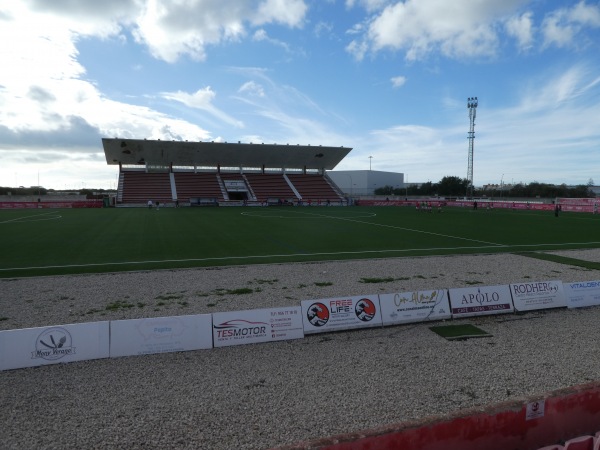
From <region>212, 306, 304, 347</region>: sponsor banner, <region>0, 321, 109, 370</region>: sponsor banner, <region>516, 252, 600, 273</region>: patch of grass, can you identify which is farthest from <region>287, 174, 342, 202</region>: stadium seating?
<region>0, 321, 109, 370</region>: sponsor banner

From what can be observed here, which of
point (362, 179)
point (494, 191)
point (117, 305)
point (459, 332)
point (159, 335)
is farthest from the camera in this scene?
point (362, 179)

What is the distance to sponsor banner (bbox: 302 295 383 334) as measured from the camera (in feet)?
30.9

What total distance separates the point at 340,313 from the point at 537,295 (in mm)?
6101

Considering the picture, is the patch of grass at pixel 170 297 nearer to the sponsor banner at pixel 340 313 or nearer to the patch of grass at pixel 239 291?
the patch of grass at pixel 239 291

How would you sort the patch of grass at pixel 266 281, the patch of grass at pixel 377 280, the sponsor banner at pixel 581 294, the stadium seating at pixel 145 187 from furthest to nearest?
1. the stadium seating at pixel 145 187
2. the patch of grass at pixel 377 280
3. the patch of grass at pixel 266 281
4. the sponsor banner at pixel 581 294

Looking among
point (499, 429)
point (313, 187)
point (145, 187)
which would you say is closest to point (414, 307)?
point (499, 429)

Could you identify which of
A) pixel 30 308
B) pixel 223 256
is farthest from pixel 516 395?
pixel 223 256

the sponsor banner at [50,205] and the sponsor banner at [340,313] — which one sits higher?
the sponsor banner at [50,205]

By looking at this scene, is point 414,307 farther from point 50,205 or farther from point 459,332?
point 50,205

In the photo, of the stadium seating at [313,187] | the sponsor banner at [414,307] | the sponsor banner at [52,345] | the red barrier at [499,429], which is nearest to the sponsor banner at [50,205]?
the stadium seating at [313,187]

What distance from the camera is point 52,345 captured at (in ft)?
25.3

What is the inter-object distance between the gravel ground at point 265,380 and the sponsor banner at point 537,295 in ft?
1.10

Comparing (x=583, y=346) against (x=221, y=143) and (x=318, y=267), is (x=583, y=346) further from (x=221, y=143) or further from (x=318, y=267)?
(x=221, y=143)

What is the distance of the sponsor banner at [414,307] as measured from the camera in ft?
32.9
